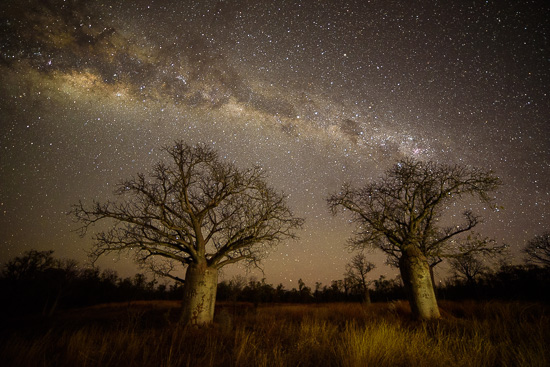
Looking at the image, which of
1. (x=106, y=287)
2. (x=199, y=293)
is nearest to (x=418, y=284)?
(x=199, y=293)

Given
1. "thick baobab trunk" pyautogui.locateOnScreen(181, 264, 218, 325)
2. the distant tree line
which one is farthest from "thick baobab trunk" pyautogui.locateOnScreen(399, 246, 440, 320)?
the distant tree line

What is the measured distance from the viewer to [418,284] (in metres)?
9.06

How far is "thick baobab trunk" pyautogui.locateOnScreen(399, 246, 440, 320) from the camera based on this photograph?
8805mm

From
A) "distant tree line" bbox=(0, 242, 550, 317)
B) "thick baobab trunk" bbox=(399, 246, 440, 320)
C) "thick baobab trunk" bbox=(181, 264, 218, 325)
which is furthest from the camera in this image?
"distant tree line" bbox=(0, 242, 550, 317)

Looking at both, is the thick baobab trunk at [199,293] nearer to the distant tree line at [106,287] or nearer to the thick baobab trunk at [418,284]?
the thick baobab trunk at [418,284]

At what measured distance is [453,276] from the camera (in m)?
42.1

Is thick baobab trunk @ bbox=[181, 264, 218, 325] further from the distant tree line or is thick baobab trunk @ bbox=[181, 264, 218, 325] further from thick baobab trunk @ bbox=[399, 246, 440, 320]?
→ the distant tree line

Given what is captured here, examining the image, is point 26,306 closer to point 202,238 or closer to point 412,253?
point 202,238

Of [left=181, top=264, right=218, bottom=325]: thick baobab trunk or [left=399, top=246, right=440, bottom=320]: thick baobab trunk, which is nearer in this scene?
[left=181, top=264, right=218, bottom=325]: thick baobab trunk

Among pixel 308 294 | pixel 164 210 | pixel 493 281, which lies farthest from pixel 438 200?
pixel 308 294

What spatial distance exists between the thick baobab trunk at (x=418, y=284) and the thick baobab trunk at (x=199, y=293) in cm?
816

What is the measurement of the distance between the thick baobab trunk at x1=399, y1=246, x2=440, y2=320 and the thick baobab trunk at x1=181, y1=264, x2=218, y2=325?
8.16m

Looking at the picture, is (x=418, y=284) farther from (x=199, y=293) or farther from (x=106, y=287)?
(x=106, y=287)

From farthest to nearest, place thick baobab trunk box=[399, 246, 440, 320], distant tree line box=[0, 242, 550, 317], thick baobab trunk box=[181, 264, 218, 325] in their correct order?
distant tree line box=[0, 242, 550, 317], thick baobab trunk box=[399, 246, 440, 320], thick baobab trunk box=[181, 264, 218, 325]
